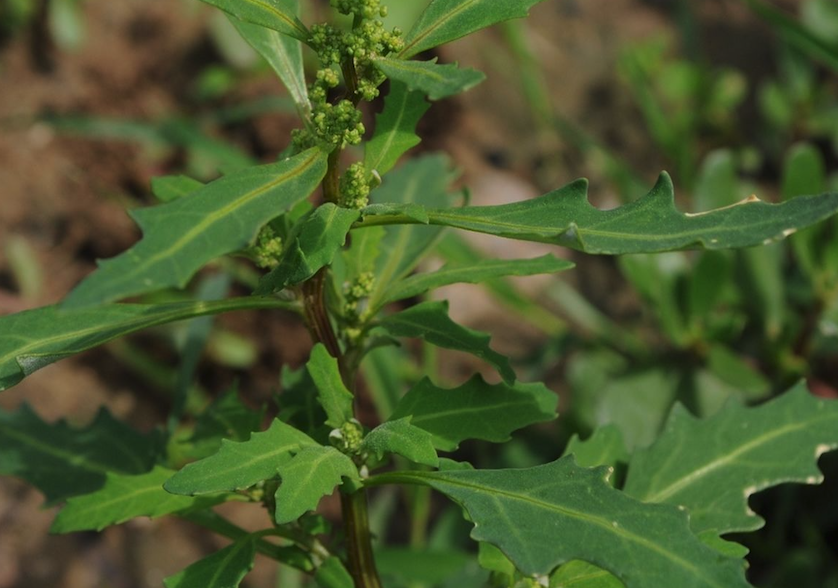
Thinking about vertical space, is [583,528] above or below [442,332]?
below

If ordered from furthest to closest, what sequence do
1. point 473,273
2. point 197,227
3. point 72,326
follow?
1. point 473,273
2. point 72,326
3. point 197,227

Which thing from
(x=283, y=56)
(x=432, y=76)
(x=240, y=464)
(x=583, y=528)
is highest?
(x=283, y=56)

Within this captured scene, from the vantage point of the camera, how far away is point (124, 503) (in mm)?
1265

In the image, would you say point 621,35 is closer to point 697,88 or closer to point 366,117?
point 697,88

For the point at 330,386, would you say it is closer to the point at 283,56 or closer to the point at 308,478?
the point at 308,478

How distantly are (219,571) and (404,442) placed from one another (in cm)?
31

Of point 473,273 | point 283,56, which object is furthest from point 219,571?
point 283,56

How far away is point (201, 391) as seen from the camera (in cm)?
315

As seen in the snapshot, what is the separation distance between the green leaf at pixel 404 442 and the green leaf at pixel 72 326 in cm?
20

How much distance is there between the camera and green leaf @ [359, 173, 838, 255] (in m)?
0.94

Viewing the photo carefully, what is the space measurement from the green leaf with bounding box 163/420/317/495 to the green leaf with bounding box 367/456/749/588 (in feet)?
0.64

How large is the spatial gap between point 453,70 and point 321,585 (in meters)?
0.72

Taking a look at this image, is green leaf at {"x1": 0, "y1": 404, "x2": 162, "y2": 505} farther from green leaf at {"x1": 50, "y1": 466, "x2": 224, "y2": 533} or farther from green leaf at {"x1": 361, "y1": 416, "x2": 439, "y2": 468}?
green leaf at {"x1": 361, "y1": 416, "x2": 439, "y2": 468}

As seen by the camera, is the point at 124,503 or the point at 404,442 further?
the point at 124,503
